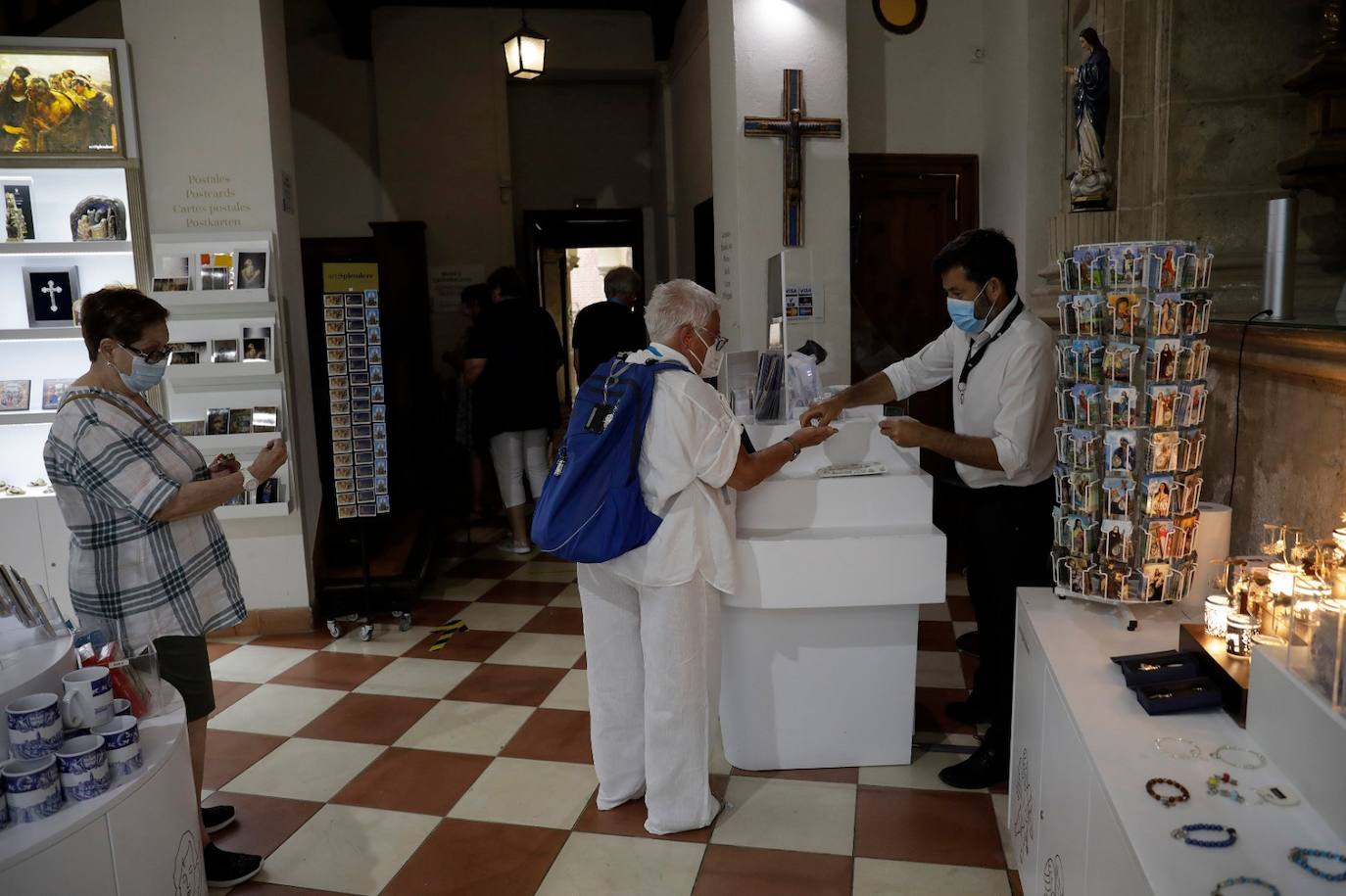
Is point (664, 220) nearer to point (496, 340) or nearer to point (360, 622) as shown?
point (496, 340)

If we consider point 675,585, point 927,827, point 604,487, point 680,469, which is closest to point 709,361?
point 680,469

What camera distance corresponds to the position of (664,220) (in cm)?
941

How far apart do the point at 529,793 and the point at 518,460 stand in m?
3.12

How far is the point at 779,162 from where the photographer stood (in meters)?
5.39

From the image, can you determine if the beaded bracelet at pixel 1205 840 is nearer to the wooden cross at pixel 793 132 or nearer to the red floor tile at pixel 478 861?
the red floor tile at pixel 478 861

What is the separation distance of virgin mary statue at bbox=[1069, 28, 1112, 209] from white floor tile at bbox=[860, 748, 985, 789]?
217cm

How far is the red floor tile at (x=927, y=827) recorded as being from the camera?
2.67 m

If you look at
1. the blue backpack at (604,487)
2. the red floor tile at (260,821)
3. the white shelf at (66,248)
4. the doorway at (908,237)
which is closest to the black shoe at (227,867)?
the red floor tile at (260,821)

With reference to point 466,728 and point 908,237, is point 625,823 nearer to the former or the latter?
point 466,728

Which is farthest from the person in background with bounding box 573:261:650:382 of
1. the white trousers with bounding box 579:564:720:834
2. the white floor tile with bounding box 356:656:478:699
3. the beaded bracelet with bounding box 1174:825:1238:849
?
the beaded bracelet with bounding box 1174:825:1238:849

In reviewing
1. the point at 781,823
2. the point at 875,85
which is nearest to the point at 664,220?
the point at 875,85

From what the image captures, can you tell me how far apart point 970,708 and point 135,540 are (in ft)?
8.96

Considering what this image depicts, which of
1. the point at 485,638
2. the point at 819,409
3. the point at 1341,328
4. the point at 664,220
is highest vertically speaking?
the point at 664,220

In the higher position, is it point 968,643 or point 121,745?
point 121,745
